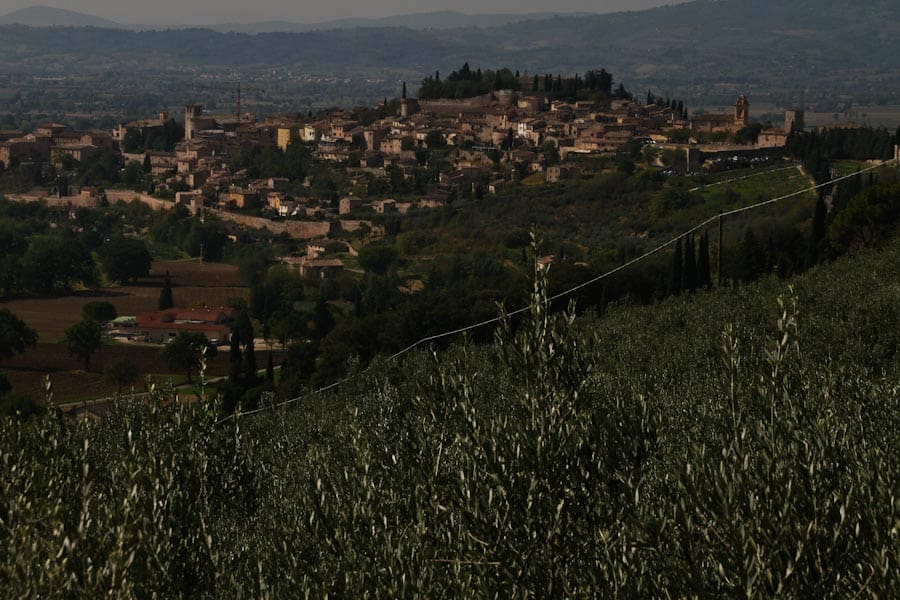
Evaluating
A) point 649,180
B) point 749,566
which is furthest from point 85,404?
point 649,180

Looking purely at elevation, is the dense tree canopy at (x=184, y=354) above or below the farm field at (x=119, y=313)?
above

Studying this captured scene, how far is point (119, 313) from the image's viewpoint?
40188mm

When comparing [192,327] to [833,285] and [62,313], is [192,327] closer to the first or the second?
[62,313]

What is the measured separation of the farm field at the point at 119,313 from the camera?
97.4ft

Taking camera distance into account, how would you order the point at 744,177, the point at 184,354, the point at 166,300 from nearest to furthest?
the point at 184,354
the point at 166,300
the point at 744,177

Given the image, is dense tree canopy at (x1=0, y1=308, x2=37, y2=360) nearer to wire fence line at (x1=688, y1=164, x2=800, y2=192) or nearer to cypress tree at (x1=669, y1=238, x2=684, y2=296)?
cypress tree at (x1=669, y1=238, x2=684, y2=296)

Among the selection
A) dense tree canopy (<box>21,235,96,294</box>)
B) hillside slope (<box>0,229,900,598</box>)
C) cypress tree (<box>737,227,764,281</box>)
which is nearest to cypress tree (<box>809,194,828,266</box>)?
cypress tree (<box>737,227,764,281</box>)

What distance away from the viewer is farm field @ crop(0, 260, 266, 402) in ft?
97.4

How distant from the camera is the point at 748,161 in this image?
157 feet

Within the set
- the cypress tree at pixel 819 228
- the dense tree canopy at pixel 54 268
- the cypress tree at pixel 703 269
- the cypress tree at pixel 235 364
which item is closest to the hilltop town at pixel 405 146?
the dense tree canopy at pixel 54 268

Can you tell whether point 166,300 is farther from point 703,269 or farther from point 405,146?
point 405,146

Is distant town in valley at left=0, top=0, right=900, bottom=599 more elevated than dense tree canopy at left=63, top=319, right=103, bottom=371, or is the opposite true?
distant town in valley at left=0, top=0, right=900, bottom=599

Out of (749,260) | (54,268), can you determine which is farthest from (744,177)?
(54,268)

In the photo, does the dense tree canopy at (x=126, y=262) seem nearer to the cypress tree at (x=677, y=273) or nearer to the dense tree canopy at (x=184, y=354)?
the dense tree canopy at (x=184, y=354)
